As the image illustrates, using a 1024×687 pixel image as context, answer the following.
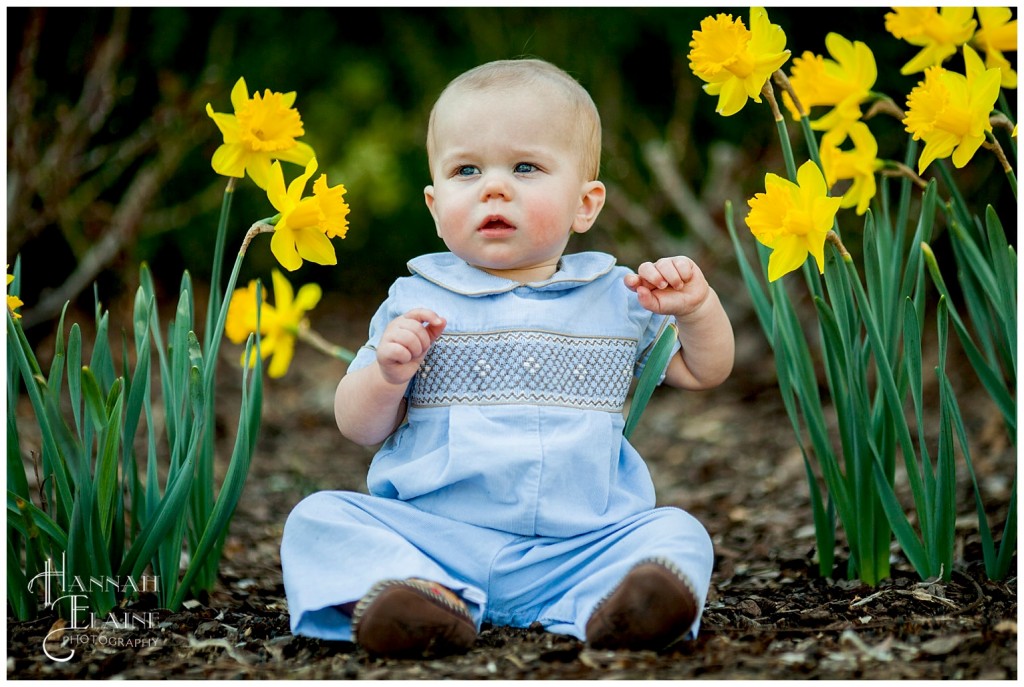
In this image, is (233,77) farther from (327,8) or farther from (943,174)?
(943,174)

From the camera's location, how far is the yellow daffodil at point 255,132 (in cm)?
184

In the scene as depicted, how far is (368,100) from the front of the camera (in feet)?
22.2

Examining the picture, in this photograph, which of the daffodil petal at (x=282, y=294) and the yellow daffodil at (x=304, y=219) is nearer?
the yellow daffodil at (x=304, y=219)

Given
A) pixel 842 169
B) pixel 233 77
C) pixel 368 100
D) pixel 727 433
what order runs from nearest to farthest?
pixel 842 169 → pixel 727 433 → pixel 233 77 → pixel 368 100

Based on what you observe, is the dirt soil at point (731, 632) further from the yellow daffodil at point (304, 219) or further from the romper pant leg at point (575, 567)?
the yellow daffodil at point (304, 219)

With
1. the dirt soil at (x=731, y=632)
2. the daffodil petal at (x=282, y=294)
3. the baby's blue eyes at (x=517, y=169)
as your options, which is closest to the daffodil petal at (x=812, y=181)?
the baby's blue eyes at (x=517, y=169)

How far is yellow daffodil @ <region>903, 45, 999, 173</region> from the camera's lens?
1.72 metres

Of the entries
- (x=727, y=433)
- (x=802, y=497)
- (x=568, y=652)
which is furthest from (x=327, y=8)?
(x=568, y=652)

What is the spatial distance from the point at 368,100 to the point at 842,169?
16.8 feet

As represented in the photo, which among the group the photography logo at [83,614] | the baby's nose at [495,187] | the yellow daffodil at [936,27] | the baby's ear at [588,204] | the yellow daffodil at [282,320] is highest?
the yellow daffodil at [936,27]

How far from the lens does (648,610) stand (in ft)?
4.95

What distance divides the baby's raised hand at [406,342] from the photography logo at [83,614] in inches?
22.4

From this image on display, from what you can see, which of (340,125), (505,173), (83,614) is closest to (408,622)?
(83,614)

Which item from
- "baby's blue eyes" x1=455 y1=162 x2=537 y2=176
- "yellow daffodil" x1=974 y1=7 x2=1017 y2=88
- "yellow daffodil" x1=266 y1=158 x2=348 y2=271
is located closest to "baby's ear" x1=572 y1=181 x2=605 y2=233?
"baby's blue eyes" x1=455 y1=162 x2=537 y2=176
